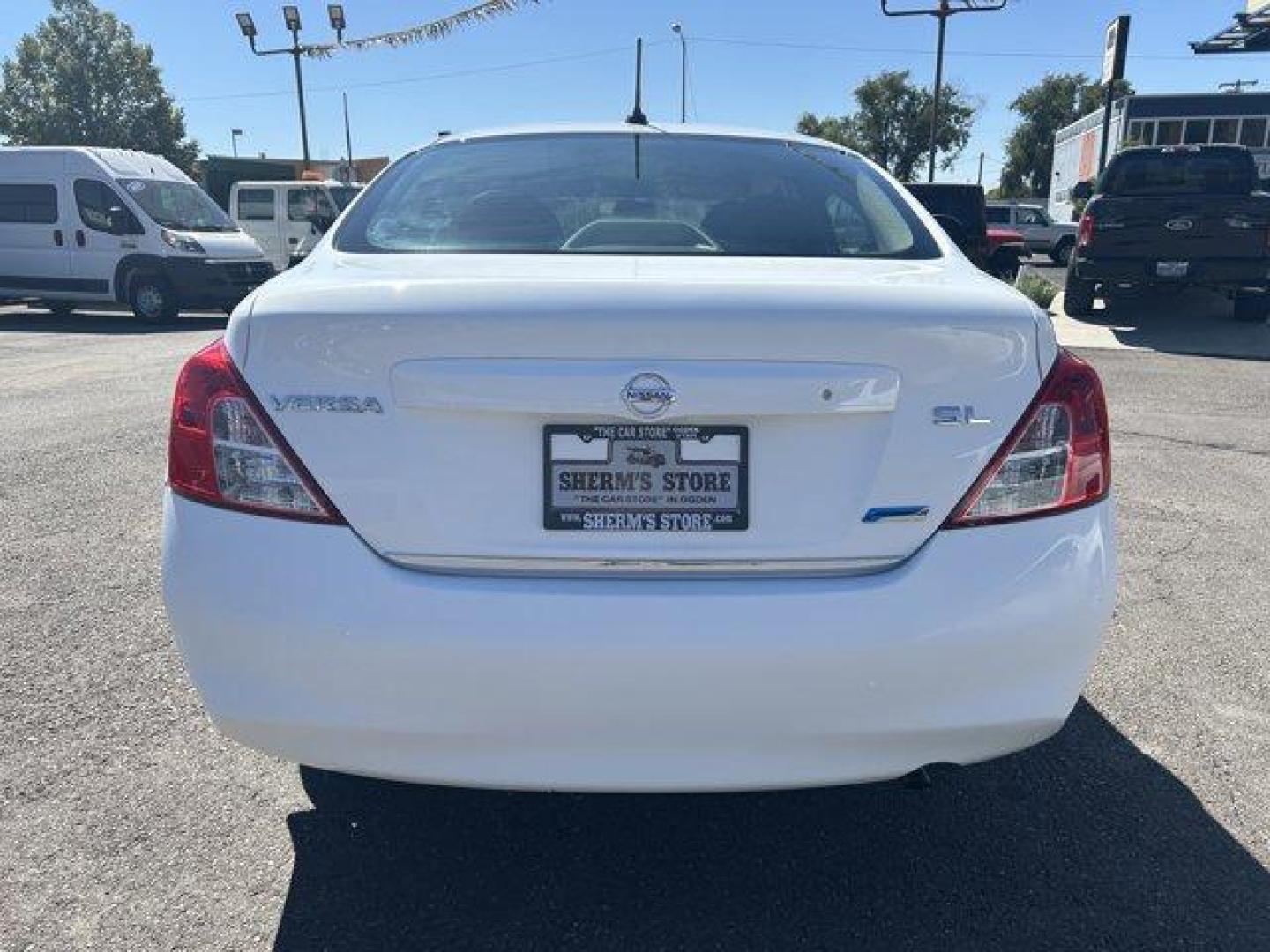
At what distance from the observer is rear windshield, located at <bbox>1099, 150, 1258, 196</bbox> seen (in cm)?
1226

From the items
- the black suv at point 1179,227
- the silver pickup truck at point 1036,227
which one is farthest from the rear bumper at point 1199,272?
the silver pickup truck at point 1036,227

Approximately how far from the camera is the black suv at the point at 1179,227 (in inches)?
453

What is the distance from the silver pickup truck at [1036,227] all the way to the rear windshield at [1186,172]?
16.5 metres

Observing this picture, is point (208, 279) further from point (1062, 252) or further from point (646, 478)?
point (1062, 252)

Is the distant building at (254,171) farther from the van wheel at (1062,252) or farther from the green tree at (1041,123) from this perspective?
the green tree at (1041,123)

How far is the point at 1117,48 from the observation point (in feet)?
64.8

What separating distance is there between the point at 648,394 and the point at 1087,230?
38.5 ft

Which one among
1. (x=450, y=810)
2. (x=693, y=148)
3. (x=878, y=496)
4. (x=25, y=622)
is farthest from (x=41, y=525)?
(x=878, y=496)

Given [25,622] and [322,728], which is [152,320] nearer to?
[25,622]

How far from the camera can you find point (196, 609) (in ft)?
6.40

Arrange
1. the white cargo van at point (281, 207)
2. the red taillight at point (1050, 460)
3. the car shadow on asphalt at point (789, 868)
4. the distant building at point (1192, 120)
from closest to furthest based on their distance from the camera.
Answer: the red taillight at point (1050, 460)
the car shadow on asphalt at point (789, 868)
the white cargo van at point (281, 207)
the distant building at point (1192, 120)

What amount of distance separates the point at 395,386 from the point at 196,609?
1.86 ft

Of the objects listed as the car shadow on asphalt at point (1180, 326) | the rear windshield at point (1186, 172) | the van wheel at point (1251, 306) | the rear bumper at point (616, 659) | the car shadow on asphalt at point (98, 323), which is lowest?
the car shadow on asphalt at point (98, 323)

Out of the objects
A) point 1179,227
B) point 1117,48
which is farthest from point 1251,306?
point 1117,48
